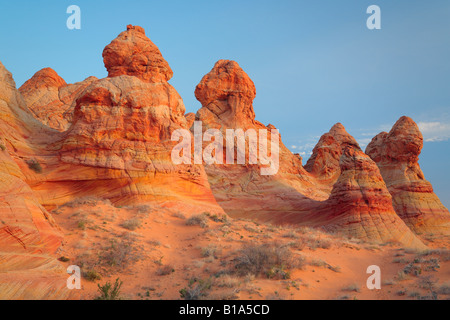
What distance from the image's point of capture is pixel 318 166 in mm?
42656

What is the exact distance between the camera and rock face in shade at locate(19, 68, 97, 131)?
36.2m

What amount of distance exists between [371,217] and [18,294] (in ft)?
68.5

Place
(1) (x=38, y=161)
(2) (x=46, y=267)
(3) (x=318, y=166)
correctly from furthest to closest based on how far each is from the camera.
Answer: (3) (x=318, y=166), (1) (x=38, y=161), (2) (x=46, y=267)

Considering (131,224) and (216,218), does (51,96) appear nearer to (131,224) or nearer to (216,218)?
(216,218)

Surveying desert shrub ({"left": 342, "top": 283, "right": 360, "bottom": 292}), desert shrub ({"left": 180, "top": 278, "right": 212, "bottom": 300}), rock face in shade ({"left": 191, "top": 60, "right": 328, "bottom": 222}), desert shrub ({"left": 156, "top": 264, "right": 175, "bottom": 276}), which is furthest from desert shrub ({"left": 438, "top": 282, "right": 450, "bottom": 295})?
rock face in shade ({"left": 191, "top": 60, "right": 328, "bottom": 222})

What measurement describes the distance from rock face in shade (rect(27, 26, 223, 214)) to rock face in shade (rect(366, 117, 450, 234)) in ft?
68.6

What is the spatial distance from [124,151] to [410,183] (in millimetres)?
27084

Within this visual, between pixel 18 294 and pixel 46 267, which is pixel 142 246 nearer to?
pixel 46 267

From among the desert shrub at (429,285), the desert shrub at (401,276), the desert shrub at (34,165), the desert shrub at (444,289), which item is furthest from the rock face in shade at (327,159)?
the desert shrub at (34,165)

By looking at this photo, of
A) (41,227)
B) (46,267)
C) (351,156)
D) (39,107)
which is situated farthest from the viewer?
(39,107)

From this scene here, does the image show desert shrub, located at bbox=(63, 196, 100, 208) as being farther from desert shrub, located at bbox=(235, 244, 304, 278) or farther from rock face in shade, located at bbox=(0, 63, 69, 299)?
desert shrub, located at bbox=(235, 244, 304, 278)

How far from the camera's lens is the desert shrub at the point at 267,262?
1047 centimetres

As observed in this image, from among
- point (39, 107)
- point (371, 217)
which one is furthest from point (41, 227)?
point (39, 107)
